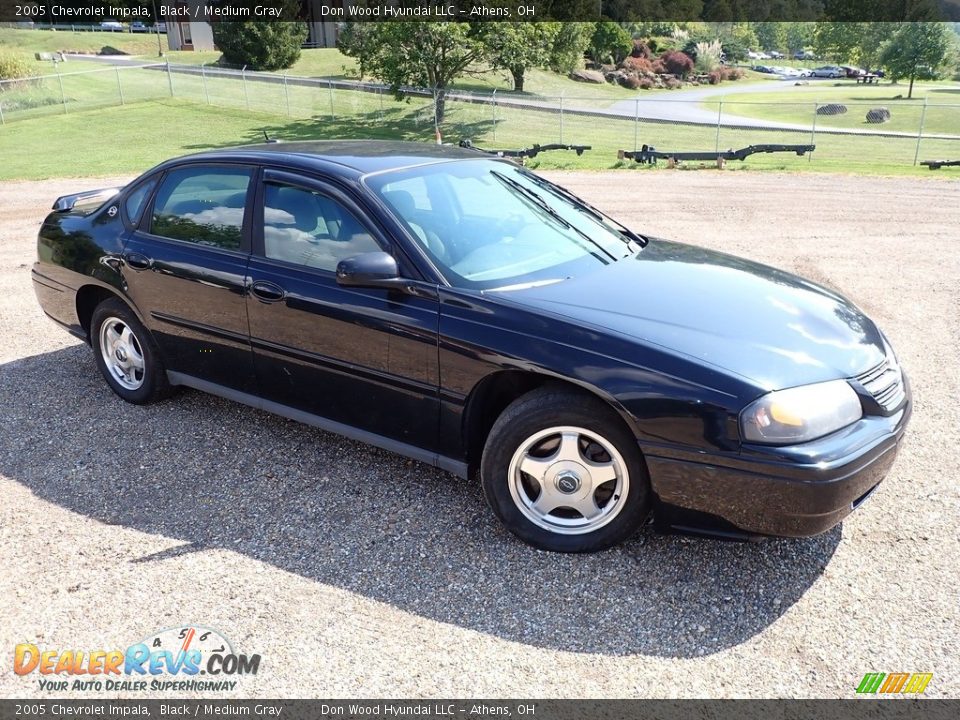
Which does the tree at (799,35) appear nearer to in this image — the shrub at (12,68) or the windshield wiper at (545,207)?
the shrub at (12,68)

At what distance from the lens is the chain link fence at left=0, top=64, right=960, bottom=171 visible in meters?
23.7

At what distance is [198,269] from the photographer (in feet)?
14.1

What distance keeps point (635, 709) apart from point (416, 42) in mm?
24789

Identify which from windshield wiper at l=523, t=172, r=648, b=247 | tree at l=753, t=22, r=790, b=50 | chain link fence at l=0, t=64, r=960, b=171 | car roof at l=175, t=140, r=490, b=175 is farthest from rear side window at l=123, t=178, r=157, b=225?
tree at l=753, t=22, r=790, b=50

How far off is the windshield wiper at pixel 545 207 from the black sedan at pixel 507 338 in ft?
0.06

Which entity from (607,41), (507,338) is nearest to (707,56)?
(607,41)

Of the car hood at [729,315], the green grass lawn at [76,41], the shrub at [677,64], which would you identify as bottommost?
the car hood at [729,315]

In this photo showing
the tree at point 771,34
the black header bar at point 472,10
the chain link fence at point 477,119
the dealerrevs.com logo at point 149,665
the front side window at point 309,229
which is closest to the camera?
the dealerrevs.com logo at point 149,665

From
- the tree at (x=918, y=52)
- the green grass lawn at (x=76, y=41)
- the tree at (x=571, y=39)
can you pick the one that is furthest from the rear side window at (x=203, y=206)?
the tree at (x=918, y=52)

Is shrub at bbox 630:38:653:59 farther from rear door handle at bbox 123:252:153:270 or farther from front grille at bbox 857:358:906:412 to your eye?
front grille at bbox 857:358:906:412

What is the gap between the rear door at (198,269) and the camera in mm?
4188

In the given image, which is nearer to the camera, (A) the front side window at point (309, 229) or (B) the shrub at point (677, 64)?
(A) the front side window at point (309, 229)

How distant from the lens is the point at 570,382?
10.6 feet

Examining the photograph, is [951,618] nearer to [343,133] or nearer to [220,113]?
[343,133]
